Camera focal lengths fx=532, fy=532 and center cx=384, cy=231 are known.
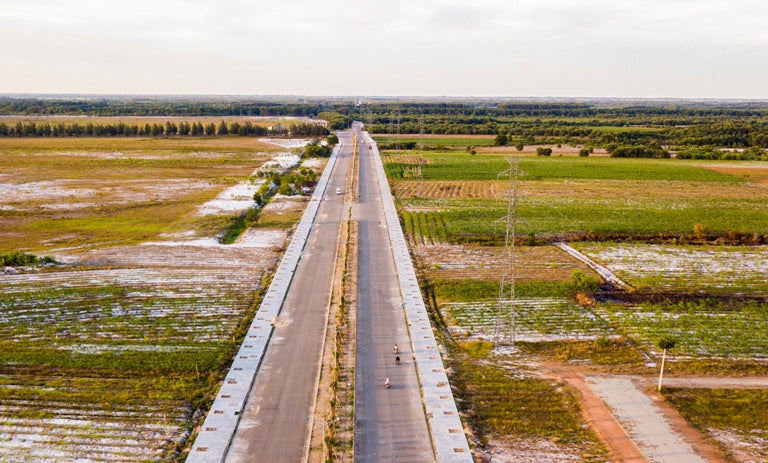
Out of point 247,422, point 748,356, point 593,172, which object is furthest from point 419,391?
point 593,172

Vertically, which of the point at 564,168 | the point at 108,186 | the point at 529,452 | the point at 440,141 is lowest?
the point at 529,452

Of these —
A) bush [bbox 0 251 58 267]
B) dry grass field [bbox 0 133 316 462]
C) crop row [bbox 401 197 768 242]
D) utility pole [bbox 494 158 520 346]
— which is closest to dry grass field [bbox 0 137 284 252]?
dry grass field [bbox 0 133 316 462]

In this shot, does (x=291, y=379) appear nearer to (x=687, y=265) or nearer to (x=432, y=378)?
(x=432, y=378)

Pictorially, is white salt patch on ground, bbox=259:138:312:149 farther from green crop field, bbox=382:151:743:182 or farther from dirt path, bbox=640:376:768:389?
dirt path, bbox=640:376:768:389

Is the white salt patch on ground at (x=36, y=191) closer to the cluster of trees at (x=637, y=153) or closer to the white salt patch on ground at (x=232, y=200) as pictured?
the white salt patch on ground at (x=232, y=200)

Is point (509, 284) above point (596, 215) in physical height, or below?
below

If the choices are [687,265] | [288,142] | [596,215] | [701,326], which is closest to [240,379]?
[701,326]
